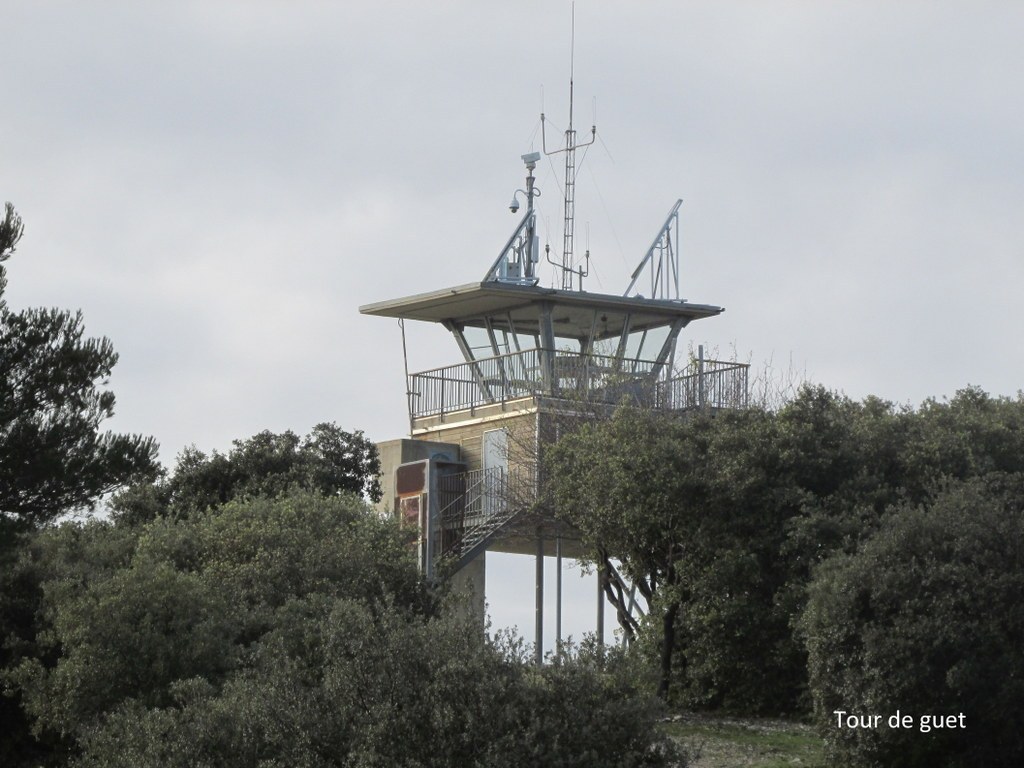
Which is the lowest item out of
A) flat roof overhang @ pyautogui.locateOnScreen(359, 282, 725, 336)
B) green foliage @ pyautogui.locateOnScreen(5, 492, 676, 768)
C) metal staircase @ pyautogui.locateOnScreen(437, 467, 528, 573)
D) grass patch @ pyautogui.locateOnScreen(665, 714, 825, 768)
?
grass patch @ pyautogui.locateOnScreen(665, 714, 825, 768)

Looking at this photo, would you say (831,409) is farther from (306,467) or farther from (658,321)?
(306,467)

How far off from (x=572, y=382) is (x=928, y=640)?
59.9 feet

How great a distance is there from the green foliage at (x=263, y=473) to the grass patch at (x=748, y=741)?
1698 centimetres

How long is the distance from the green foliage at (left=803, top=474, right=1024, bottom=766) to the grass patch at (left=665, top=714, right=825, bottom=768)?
34.9 inches

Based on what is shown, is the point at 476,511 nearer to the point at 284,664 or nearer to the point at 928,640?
the point at 928,640

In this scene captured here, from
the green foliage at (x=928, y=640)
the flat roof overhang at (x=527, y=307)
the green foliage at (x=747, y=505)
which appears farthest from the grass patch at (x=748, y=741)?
the flat roof overhang at (x=527, y=307)

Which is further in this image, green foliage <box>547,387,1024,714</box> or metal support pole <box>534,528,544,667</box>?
metal support pole <box>534,528,544,667</box>

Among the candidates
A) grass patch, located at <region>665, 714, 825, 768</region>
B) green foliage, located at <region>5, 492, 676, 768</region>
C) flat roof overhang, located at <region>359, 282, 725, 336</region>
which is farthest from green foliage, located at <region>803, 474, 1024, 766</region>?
flat roof overhang, located at <region>359, 282, 725, 336</region>

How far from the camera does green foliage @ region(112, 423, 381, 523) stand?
4728 centimetres

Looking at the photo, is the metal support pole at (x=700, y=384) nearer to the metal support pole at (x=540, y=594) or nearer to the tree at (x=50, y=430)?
the metal support pole at (x=540, y=594)

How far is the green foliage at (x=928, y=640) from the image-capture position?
86.5 ft

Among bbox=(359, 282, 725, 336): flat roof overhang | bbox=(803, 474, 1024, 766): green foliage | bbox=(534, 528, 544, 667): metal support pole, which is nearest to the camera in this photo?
bbox=(803, 474, 1024, 766): green foliage

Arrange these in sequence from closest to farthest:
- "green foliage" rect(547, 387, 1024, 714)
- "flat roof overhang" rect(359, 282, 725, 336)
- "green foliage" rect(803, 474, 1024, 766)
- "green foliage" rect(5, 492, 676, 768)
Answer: "green foliage" rect(5, 492, 676, 768), "green foliage" rect(803, 474, 1024, 766), "green foliage" rect(547, 387, 1024, 714), "flat roof overhang" rect(359, 282, 725, 336)

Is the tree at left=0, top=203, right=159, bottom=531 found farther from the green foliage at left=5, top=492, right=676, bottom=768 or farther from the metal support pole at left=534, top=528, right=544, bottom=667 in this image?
the metal support pole at left=534, top=528, right=544, bottom=667
